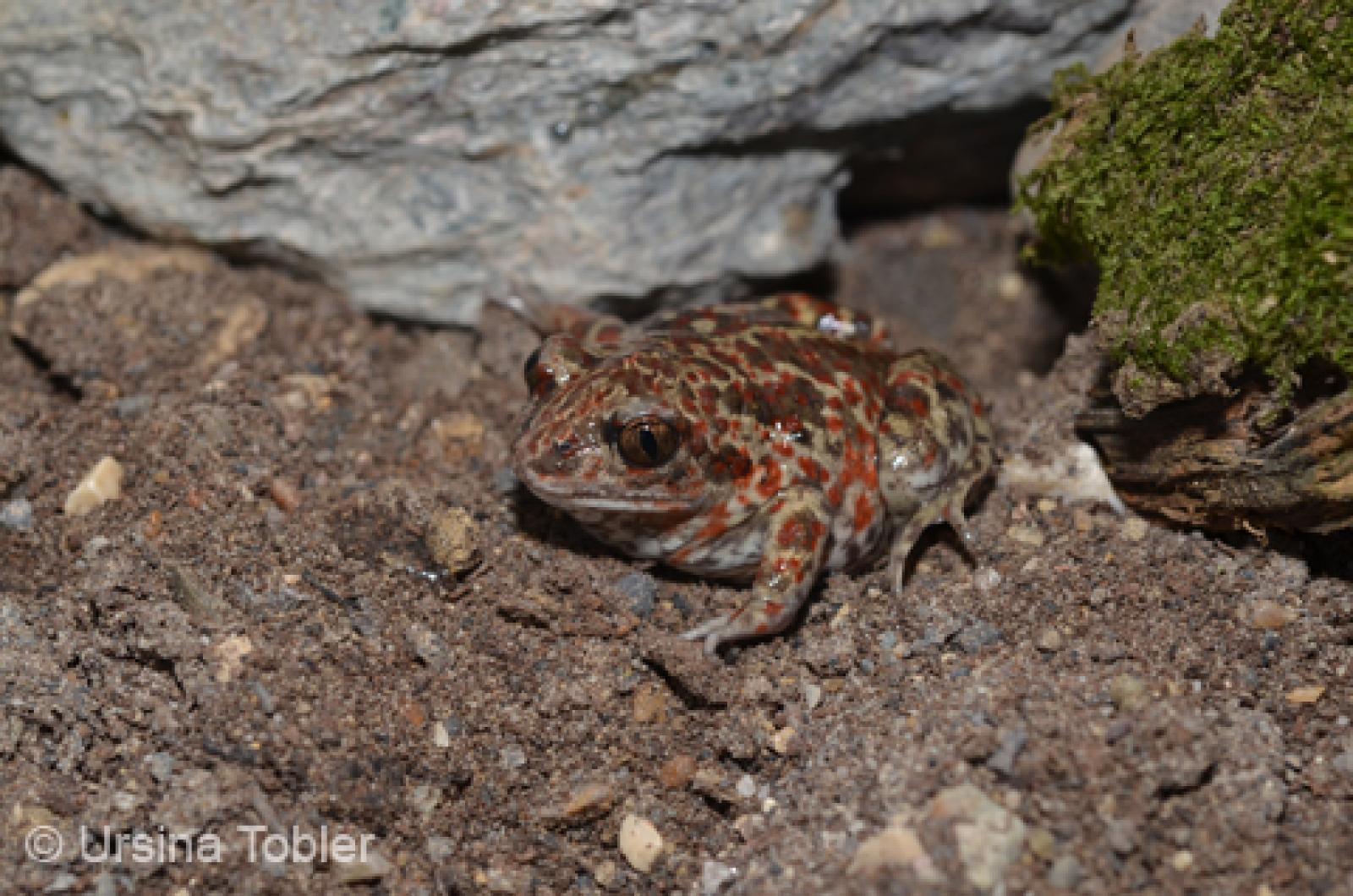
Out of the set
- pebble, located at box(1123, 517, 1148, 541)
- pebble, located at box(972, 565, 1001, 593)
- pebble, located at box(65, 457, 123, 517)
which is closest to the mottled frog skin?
pebble, located at box(972, 565, 1001, 593)

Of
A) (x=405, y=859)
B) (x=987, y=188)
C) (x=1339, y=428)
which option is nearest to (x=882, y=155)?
(x=987, y=188)

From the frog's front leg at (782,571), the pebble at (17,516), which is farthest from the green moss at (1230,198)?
the pebble at (17,516)

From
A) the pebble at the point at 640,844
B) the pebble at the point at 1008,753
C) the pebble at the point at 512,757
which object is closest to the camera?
the pebble at the point at 1008,753

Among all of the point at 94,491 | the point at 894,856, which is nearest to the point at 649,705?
the point at 894,856

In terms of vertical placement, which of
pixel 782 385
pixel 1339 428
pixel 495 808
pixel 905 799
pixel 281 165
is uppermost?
pixel 281 165

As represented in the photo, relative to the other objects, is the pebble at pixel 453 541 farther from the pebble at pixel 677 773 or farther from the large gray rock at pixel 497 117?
the large gray rock at pixel 497 117

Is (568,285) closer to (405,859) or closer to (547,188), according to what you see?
(547,188)

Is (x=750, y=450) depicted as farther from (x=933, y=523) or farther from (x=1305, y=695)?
(x=1305, y=695)
